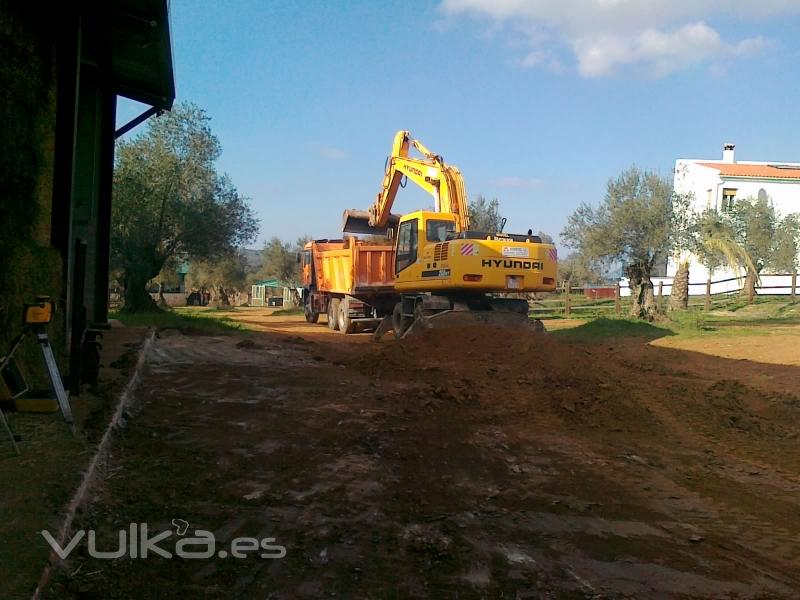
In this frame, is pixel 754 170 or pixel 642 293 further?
pixel 754 170

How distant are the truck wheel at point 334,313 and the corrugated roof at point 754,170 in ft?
110

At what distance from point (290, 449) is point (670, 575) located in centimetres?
318

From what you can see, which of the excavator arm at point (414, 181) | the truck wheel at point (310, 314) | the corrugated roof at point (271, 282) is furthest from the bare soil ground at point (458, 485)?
the corrugated roof at point (271, 282)

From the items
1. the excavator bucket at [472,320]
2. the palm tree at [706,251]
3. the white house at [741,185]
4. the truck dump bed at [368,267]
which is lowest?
Answer: the excavator bucket at [472,320]

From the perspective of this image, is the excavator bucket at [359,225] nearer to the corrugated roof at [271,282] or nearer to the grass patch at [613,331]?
the grass patch at [613,331]

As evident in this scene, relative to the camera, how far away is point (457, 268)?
41.2ft

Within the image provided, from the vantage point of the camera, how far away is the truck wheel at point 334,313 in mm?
21062

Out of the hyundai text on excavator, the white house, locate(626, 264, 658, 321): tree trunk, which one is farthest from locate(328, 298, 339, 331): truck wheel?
the white house

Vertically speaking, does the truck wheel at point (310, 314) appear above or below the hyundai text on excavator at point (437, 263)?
below

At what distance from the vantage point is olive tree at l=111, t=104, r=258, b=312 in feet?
73.9

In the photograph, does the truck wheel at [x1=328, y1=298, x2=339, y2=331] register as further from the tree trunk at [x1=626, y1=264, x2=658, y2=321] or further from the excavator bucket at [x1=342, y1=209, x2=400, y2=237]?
the tree trunk at [x1=626, y1=264, x2=658, y2=321]

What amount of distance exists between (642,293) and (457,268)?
12285 mm

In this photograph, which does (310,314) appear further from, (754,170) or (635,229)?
(754,170)

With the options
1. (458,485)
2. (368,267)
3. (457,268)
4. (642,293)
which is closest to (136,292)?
(368,267)
